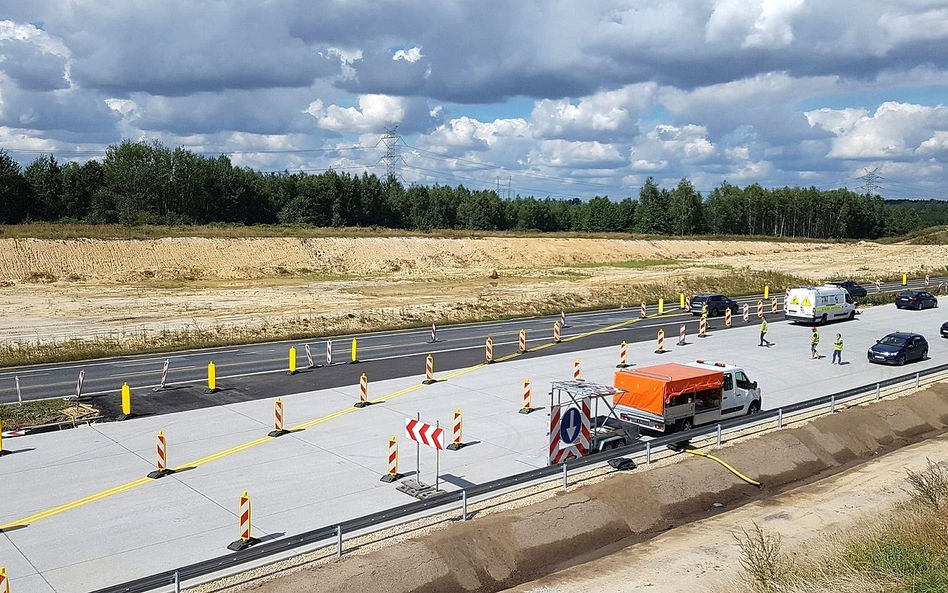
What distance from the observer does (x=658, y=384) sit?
73.2ft

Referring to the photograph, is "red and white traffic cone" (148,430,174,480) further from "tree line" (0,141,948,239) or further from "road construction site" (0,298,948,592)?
"tree line" (0,141,948,239)

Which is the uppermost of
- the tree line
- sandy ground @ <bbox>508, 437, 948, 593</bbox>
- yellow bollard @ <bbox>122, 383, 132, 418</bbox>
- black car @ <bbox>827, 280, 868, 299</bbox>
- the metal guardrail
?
the tree line

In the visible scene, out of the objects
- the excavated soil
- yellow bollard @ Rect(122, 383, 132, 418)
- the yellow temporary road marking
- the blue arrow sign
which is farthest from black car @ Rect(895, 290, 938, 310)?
yellow bollard @ Rect(122, 383, 132, 418)

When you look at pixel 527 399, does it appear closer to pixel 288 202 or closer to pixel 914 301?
pixel 914 301

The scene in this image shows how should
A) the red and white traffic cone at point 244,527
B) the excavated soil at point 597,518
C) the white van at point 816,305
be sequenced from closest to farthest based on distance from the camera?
the excavated soil at point 597,518 → the red and white traffic cone at point 244,527 → the white van at point 816,305

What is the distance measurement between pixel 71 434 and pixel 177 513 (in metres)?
8.89

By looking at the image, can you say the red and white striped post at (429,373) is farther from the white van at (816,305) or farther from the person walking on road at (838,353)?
the white van at (816,305)

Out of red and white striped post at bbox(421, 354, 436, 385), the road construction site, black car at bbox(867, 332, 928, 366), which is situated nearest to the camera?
the road construction site

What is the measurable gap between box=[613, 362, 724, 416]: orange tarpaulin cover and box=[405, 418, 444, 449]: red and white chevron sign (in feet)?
24.4

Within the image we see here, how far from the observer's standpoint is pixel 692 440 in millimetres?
22625

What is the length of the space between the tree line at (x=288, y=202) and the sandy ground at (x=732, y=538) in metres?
92.8

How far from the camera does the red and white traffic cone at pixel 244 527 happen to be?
592 inches

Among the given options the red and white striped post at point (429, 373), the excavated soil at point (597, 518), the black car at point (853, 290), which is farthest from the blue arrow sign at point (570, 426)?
the black car at point (853, 290)

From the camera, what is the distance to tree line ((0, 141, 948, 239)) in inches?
4018
